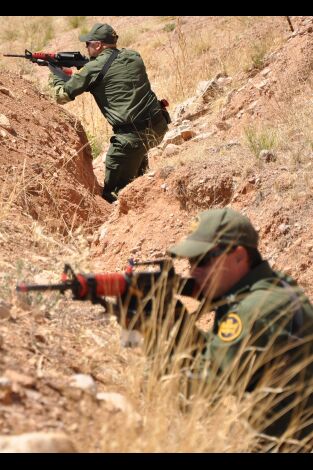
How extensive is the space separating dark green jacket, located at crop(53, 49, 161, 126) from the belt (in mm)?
41

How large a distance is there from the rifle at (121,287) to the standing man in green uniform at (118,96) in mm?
4727

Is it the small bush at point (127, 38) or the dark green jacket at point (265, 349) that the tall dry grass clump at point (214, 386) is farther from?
the small bush at point (127, 38)

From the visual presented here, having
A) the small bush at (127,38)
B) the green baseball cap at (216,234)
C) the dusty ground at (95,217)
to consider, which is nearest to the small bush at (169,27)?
the small bush at (127,38)

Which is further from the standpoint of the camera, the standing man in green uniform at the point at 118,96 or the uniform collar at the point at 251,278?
the standing man in green uniform at the point at 118,96

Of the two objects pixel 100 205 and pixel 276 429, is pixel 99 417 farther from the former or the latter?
pixel 100 205

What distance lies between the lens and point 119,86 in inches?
314

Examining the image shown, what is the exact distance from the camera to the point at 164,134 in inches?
337

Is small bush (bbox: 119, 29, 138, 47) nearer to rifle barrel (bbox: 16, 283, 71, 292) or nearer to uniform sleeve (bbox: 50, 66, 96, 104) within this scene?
uniform sleeve (bbox: 50, 66, 96, 104)

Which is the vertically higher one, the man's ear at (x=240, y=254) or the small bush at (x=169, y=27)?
the small bush at (x=169, y=27)

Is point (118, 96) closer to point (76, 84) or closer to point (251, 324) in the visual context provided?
point (76, 84)

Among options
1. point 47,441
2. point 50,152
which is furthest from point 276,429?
point 50,152

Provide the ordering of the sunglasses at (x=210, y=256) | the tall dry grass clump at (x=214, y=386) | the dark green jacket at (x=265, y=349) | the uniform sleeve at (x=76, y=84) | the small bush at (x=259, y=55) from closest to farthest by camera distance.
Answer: the tall dry grass clump at (x=214, y=386) < the dark green jacket at (x=265, y=349) < the sunglasses at (x=210, y=256) < the uniform sleeve at (x=76, y=84) < the small bush at (x=259, y=55)

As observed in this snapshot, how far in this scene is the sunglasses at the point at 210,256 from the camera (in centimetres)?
314

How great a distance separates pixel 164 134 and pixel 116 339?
5.04 metres
